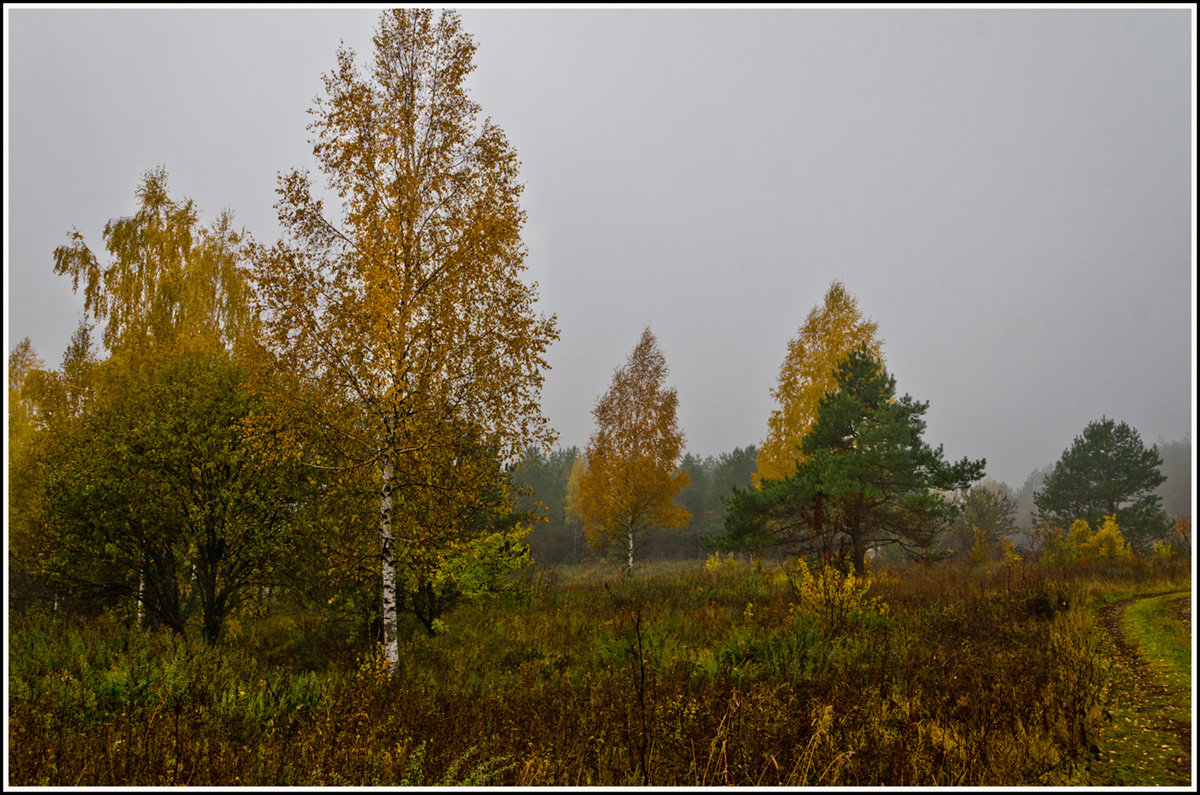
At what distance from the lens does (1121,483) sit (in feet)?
93.5

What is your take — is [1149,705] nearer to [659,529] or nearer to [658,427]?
[658,427]

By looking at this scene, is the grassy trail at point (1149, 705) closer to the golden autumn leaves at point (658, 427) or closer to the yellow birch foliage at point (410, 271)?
the yellow birch foliage at point (410, 271)

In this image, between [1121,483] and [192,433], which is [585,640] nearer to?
[192,433]

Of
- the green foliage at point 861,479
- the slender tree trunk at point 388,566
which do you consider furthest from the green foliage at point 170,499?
the green foliage at point 861,479

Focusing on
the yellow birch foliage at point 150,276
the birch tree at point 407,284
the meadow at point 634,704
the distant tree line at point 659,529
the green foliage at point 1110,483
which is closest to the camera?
the meadow at point 634,704

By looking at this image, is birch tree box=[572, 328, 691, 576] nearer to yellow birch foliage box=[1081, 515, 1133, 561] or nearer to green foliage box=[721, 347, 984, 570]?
green foliage box=[721, 347, 984, 570]

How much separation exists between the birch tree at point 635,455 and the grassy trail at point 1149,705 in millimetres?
14896

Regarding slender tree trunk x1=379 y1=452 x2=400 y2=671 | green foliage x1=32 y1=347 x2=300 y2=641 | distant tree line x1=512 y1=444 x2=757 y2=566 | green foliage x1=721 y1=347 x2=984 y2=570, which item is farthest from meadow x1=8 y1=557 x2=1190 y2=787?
distant tree line x1=512 y1=444 x2=757 y2=566

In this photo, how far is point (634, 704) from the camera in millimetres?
5379

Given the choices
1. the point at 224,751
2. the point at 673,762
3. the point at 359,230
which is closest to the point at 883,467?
the point at 673,762

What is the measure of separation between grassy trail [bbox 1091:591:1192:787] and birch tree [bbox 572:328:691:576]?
14.9 m

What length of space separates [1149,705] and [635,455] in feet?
59.6

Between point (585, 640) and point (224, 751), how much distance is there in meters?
7.02

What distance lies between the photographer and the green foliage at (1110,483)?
27.9 m
